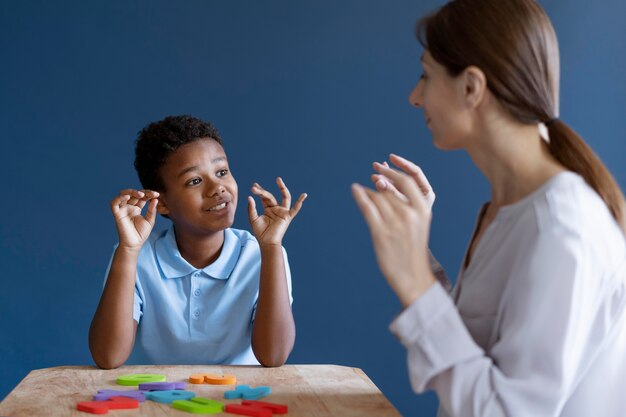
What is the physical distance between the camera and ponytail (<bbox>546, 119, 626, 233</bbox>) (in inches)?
45.8

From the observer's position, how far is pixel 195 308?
2.00 metres

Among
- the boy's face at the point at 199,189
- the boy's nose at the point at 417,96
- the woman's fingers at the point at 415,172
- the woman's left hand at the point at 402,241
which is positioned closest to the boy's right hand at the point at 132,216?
the boy's face at the point at 199,189

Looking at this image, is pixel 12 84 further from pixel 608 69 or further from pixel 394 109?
pixel 608 69

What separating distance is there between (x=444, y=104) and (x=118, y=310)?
3.19ft

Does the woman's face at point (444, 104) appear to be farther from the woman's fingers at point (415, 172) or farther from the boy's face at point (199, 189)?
the boy's face at point (199, 189)

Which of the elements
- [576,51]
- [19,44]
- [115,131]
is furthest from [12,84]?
[576,51]

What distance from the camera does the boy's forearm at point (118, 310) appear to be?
5.89ft

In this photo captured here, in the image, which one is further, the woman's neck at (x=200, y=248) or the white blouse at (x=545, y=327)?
the woman's neck at (x=200, y=248)

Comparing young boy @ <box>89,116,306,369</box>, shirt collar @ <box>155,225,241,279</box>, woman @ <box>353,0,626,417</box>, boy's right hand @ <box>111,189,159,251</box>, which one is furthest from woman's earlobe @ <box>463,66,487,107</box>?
shirt collar @ <box>155,225,241,279</box>

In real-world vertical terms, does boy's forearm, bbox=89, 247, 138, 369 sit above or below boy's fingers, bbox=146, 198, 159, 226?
below

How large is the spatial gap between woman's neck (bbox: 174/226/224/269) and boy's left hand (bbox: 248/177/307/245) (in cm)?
22

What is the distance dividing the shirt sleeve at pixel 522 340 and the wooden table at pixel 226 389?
1.16 ft

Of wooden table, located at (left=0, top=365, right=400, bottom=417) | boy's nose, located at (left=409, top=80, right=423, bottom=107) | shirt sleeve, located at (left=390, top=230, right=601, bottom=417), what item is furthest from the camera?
wooden table, located at (left=0, top=365, right=400, bottom=417)

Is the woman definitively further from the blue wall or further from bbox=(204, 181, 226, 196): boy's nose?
the blue wall
